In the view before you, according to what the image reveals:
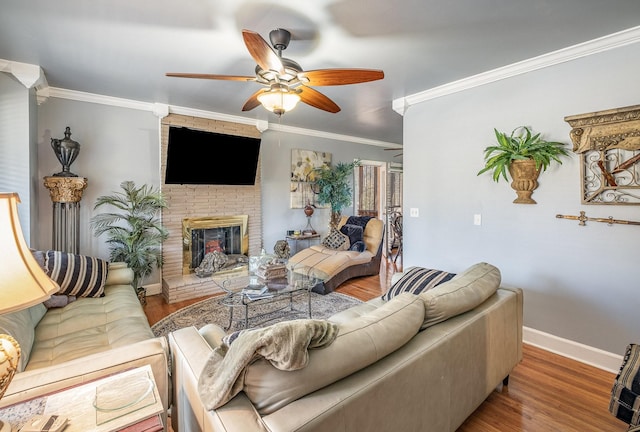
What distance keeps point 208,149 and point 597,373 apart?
4682 mm

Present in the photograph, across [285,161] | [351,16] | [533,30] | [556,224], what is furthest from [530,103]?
[285,161]

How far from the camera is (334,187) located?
5824 millimetres

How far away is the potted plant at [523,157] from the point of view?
2.57 meters

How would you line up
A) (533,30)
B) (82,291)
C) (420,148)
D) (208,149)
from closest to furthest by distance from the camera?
(533,30) < (82,291) < (420,148) < (208,149)

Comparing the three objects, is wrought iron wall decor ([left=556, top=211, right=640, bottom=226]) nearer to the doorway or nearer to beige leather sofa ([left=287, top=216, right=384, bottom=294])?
beige leather sofa ([left=287, top=216, right=384, bottom=294])

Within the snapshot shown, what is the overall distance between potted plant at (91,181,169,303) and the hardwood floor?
11.6ft

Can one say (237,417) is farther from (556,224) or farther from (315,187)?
(315,187)

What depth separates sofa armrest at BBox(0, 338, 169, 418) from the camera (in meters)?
1.13

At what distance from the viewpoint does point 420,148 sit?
358 centimetres

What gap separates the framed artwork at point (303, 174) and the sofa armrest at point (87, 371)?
4.14m

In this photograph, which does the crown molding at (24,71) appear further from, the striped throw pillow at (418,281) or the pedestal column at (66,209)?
the striped throw pillow at (418,281)

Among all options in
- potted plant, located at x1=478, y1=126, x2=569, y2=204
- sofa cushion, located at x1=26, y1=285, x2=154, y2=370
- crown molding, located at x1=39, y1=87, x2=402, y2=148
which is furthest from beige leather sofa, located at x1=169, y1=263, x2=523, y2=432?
crown molding, located at x1=39, y1=87, x2=402, y2=148

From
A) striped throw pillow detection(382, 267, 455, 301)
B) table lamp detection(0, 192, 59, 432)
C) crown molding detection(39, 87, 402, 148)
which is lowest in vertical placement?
striped throw pillow detection(382, 267, 455, 301)

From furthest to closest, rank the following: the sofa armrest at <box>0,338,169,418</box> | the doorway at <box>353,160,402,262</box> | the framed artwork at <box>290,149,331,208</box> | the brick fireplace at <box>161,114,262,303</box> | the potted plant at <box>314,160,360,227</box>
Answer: the doorway at <box>353,160,402,262</box>
the potted plant at <box>314,160,360,227</box>
the framed artwork at <box>290,149,331,208</box>
the brick fireplace at <box>161,114,262,303</box>
the sofa armrest at <box>0,338,169,418</box>
